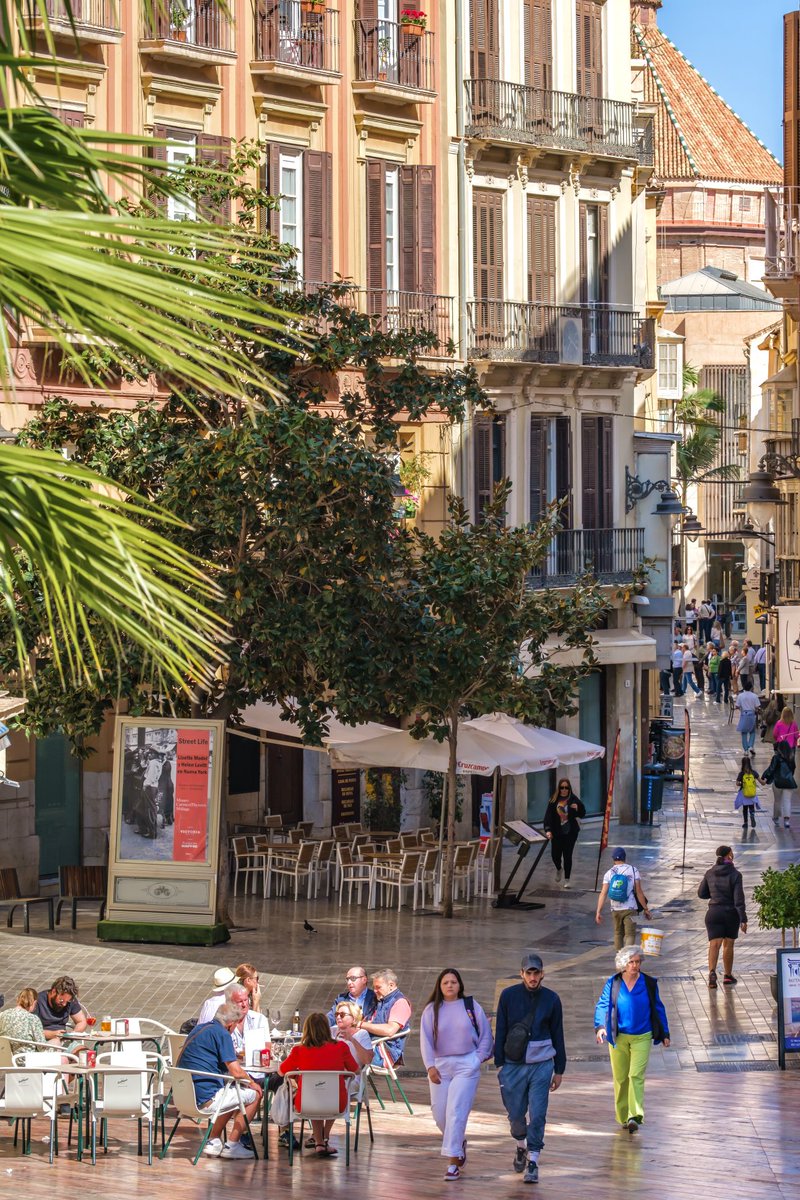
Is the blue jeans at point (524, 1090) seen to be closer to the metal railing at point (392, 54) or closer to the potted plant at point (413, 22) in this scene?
the metal railing at point (392, 54)

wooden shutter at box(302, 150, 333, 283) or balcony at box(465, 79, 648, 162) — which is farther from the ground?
balcony at box(465, 79, 648, 162)

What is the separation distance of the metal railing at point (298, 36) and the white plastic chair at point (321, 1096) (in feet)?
69.5

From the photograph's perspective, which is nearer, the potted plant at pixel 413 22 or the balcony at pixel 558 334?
the potted plant at pixel 413 22

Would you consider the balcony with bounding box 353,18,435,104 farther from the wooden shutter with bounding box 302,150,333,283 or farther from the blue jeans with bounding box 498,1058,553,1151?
the blue jeans with bounding box 498,1058,553,1151

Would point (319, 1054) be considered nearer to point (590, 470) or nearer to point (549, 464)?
point (549, 464)

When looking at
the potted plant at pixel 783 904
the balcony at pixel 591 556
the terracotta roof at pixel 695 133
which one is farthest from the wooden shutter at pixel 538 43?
the terracotta roof at pixel 695 133

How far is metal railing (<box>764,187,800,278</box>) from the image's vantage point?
40219 millimetres

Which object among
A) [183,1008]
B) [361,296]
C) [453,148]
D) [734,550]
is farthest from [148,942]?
[734,550]

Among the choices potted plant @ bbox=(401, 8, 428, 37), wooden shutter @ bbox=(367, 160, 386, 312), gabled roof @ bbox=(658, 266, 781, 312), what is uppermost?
gabled roof @ bbox=(658, 266, 781, 312)

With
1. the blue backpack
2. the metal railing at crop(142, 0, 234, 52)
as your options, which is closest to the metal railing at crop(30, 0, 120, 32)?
the metal railing at crop(142, 0, 234, 52)

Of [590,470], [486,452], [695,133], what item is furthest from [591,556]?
[695,133]

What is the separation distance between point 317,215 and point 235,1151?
21266 mm

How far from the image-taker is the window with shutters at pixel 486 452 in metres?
36.2

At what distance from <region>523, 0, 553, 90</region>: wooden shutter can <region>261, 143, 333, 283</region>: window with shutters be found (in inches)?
233
